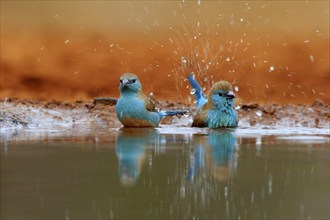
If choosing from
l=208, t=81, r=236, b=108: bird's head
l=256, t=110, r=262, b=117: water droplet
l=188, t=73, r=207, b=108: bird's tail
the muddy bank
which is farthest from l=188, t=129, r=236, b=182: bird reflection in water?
l=256, t=110, r=262, b=117: water droplet

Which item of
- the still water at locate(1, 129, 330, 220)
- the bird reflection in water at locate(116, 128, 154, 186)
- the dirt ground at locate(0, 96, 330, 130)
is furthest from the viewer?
the dirt ground at locate(0, 96, 330, 130)

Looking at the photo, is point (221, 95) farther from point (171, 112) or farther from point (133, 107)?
point (133, 107)

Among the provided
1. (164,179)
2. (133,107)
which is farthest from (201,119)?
(164,179)

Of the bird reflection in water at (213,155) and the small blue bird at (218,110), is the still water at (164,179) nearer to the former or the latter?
the bird reflection in water at (213,155)

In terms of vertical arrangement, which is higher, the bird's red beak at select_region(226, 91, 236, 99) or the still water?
the bird's red beak at select_region(226, 91, 236, 99)

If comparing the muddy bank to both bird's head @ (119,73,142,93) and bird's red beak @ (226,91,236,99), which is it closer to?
bird's head @ (119,73,142,93)

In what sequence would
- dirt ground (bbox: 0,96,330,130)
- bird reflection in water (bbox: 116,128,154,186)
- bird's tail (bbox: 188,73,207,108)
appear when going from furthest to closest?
dirt ground (bbox: 0,96,330,130) → bird's tail (bbox: 188,73,207,108) → bird reflection in water (bbox: 116,128,154,186)
